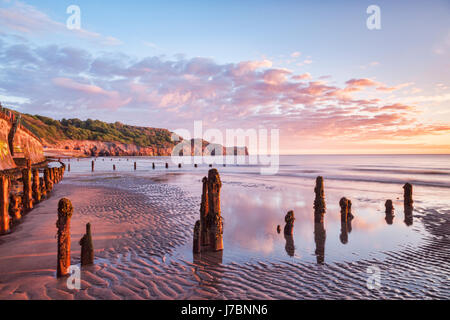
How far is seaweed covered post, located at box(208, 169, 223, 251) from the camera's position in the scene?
8.92m

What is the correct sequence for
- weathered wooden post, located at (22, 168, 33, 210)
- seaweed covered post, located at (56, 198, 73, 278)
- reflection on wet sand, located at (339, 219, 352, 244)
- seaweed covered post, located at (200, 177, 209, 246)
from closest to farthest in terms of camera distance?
seaweed covered post, located at (56, 198, 73, 278) < seaweed covered post, located at (200, 177, 209, 246) < reflection on wet sand, located at (339, 219, 352, 244) < weathered wooden post, located at (22, 168, 33, 210)

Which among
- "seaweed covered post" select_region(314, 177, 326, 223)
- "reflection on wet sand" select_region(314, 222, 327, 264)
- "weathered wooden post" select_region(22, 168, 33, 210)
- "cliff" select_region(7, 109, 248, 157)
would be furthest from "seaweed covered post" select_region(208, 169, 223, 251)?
"cliff" select_region(7, 109, 248, 157)

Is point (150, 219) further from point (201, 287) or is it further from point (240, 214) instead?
point (201, 287)

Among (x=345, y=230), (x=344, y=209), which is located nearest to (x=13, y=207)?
(x=345, y=230)

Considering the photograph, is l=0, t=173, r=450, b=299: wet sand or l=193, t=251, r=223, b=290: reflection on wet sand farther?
l=193, t=251, r=223, b=290: reflection on wet sand

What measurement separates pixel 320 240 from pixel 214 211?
18.6ft

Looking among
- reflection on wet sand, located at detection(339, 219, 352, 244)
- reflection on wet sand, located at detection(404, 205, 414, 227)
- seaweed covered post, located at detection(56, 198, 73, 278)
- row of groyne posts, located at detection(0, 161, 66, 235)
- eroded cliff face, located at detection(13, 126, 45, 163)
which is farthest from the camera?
eroded cliff face, located at detection(13, 126, 45, 163)

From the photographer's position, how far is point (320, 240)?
36.6 feet

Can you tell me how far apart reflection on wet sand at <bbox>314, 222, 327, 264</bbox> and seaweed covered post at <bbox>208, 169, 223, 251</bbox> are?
149 inches

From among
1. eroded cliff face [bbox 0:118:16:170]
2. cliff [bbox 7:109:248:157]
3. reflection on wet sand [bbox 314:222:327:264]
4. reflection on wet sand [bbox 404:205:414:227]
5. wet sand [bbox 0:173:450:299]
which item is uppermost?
cliff [bbox 7:109:248:157]

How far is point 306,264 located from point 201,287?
155 inches

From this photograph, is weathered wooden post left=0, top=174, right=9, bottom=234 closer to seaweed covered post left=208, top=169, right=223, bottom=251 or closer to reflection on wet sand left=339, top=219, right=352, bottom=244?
seaweed covered post left=208, top=169, right=223, bottom=251

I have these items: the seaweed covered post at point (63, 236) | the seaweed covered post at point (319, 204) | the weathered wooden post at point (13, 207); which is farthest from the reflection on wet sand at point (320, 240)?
the weathered wooden post at point (13, 207)
